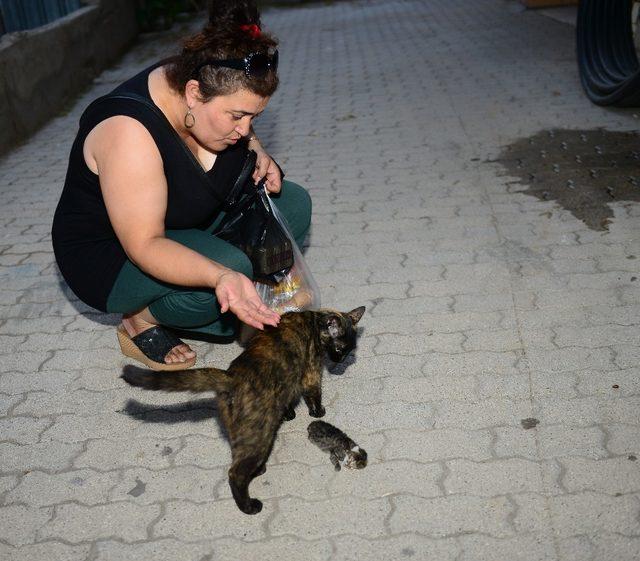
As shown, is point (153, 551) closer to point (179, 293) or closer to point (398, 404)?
point (179, 293)

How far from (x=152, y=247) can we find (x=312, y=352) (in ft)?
3.00

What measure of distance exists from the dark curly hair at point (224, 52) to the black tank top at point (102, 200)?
0.24 metres

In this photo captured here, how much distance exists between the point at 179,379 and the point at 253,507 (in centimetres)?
64

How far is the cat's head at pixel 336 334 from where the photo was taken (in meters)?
3.46

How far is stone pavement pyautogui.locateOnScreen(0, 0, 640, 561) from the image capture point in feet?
9.34

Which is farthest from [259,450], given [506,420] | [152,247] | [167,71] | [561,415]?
[167,71]

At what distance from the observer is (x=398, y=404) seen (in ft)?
11.7

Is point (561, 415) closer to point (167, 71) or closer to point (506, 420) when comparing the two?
point (506, 420)

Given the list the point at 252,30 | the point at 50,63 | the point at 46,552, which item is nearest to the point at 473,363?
the point at 252,30

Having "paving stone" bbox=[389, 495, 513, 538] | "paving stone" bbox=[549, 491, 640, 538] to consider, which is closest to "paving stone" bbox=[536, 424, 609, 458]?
"paving stone" bbox=[549, 491, 640, 538]

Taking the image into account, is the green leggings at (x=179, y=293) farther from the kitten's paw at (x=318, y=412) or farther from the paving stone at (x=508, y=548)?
the paving stone at (x=508, y=548)

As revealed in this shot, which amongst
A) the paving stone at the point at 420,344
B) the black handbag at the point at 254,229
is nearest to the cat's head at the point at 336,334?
the black handbag at the point at 254,229

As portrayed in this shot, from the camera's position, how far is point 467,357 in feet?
12.7

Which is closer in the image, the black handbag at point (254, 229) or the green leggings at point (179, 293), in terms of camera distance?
the green leggings at point (179, 293)
